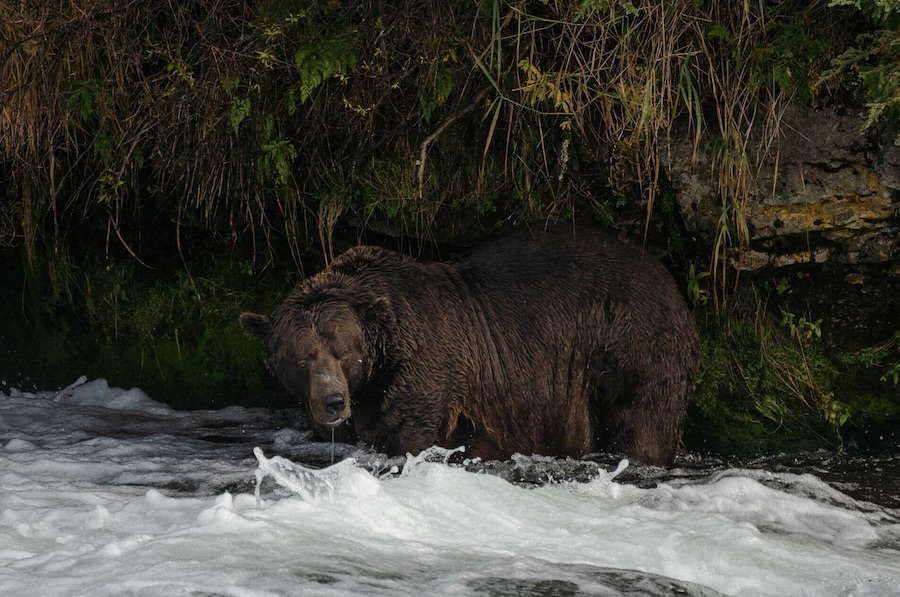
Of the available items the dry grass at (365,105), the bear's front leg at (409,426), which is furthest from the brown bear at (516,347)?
the dry grass at (365,105)

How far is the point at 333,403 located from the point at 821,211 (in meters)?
2.68

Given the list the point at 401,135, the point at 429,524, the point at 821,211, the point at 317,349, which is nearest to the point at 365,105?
the point at 401,135

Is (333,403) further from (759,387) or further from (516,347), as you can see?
(759,387)

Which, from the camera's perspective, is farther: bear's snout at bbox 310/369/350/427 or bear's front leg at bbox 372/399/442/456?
bear's front leg at bbox 372/399/442/456

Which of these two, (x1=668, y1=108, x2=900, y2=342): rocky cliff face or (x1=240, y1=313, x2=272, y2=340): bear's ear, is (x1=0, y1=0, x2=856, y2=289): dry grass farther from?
(x1=240, y1=313, x2=272, y2=340): bear's ear

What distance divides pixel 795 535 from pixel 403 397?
1922mm

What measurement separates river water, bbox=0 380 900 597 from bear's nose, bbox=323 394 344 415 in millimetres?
325

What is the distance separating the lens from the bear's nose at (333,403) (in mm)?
5223

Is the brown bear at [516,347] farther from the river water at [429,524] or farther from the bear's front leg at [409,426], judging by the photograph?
the river water at [429,524]

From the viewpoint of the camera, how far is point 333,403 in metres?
5.23

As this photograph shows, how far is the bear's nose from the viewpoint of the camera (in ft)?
17.1

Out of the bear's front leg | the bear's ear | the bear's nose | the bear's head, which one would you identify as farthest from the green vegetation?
the bear's nose

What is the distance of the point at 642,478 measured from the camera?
18.1ft

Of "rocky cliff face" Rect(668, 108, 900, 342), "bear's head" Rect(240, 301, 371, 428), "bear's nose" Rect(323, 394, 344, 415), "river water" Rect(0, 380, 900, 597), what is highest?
"rocky cliff face" Rect(668, 108, 900, 342)
